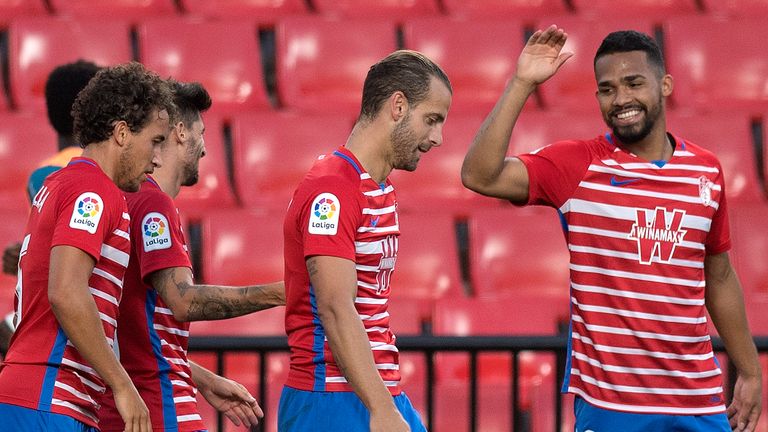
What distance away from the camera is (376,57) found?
690cm

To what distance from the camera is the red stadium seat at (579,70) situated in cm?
688

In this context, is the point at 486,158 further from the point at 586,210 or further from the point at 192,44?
the point at 192,44

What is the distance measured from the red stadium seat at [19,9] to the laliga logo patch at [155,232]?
14.2 ft

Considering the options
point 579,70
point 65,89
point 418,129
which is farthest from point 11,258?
point 579,70

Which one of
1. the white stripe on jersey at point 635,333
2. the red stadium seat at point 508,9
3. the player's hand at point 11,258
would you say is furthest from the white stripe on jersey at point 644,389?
the red stadium seat at point 508,9

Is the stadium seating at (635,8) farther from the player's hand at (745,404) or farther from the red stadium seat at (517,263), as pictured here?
the player's hand at (745,404)

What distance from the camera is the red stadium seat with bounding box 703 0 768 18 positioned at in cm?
724

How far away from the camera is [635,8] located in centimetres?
720

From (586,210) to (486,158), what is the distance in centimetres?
34

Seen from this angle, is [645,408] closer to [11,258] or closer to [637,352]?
[637,352]

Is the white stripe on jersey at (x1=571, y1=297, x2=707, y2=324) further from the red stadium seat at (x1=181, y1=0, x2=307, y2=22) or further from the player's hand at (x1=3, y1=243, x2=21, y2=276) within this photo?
the red stadium seat at (x1=181, y1=0, x2=307, y2=22)

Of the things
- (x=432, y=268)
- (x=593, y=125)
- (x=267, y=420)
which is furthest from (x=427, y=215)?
(x=267, y=420)

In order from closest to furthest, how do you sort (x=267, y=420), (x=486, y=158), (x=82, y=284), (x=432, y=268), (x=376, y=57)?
(x=82, y=284), (x=486, y=158), (x=267, y=420), (x=432, y=268), (x=376, y=57)

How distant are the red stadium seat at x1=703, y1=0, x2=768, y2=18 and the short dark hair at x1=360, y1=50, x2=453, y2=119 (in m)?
4.41
